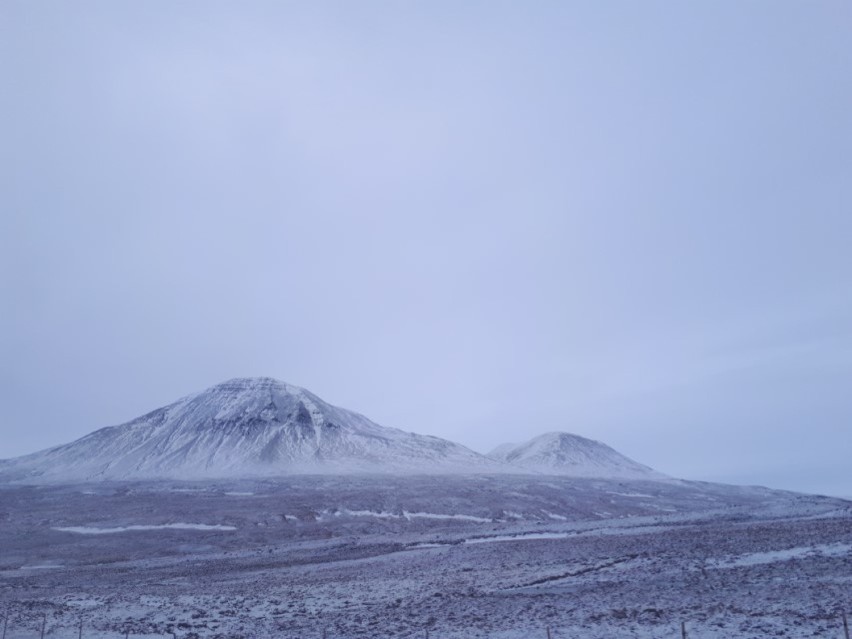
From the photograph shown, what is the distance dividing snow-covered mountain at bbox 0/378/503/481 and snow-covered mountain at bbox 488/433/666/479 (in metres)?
19.1

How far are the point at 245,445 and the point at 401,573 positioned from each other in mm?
114533

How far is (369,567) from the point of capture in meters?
37.8

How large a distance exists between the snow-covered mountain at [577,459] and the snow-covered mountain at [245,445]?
19.1m

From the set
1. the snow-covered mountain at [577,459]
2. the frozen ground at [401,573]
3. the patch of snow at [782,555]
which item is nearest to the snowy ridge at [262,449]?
the snow-covered mountain at [577,459]

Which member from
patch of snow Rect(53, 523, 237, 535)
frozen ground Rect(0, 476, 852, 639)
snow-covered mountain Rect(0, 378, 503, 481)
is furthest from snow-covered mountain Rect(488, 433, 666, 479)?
patch of snow Rect(53, 523, 237, 535)

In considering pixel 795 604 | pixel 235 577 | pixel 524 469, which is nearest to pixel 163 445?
pixel 524 469

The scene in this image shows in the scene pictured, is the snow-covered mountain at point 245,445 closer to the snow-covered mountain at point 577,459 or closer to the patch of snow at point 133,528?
→ the snow-covered mountain at point 577,459

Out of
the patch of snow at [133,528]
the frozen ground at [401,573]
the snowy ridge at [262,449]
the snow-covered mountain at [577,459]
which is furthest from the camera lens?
the snow-covered mountain at [577,459]

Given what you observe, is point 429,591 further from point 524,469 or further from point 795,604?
point 524,469

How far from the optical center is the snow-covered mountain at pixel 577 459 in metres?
167

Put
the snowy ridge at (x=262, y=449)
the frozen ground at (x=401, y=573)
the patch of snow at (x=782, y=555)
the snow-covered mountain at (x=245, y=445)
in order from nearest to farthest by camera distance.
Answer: the frozen ground at (x=401, y=573) < the patch of snow at (x=782, y=555) < the snowy ridge at (x=262, y=449) < the snow-covered mountain at (x=245, y=445)

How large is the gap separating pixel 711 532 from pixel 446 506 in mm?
41793

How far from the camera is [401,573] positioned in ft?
113

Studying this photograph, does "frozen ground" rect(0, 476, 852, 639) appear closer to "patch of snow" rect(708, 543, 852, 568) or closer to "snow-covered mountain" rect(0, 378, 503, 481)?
"patch of snow" rect(708, 543, 852, 568)
